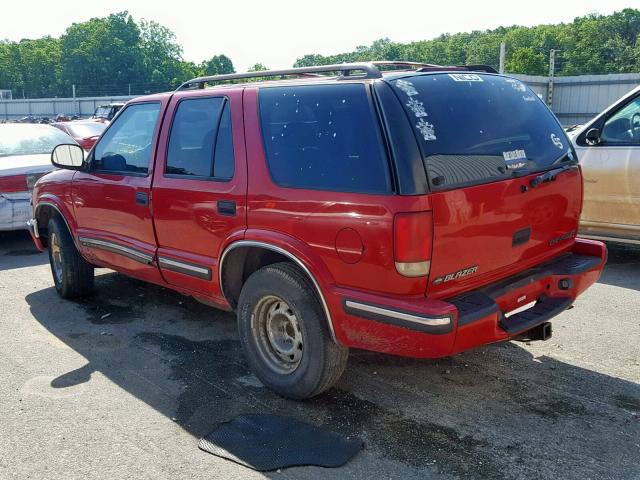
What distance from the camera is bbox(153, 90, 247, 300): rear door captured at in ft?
13.1

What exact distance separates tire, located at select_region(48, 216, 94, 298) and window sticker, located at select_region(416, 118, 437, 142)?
394 centimetres

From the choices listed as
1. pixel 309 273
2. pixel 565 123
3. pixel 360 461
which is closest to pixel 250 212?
pixel 309 273

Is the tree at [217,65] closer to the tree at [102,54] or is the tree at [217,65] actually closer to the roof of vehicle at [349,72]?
the tree at [102,54]

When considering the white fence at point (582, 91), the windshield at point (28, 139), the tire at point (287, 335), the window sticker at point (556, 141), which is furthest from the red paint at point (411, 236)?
the white fence at point (582, 91)

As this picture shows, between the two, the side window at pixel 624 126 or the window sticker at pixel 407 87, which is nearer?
the window sticker at pixel 407 87

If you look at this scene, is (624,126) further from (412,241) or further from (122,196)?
(122,196)

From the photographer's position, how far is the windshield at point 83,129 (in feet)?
48.6

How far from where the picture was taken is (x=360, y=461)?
10.5 feet

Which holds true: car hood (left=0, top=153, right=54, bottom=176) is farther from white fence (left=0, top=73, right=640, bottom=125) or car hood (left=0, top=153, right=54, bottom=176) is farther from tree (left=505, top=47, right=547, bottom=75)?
tree (left=505, top=47, right=547, bottom=75)

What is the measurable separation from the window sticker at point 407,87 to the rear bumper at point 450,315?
1120 millimetres

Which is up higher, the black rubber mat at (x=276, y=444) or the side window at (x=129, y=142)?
the side window at (x=129, y=142)

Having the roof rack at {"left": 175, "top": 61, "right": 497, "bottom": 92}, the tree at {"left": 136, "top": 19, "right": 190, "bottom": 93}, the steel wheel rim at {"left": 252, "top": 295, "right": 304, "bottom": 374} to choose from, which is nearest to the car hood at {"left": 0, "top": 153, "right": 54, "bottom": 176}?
the roof rack at {"left": 175, "top": 61, "right": 497, "bottom": 92}

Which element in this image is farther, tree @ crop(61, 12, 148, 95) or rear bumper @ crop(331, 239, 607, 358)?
tree @ crop(61, 12, 148, 95)

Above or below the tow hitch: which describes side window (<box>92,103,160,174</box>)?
above
